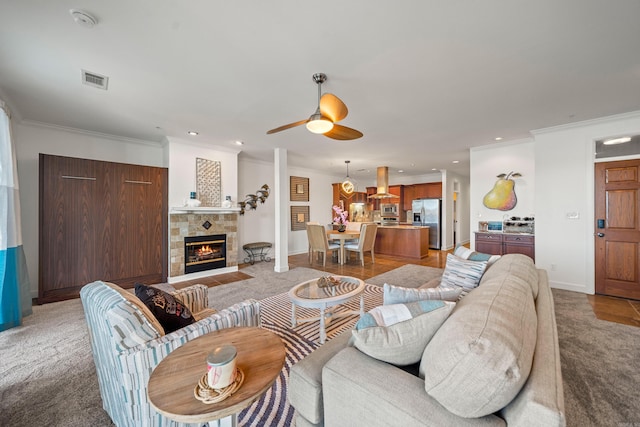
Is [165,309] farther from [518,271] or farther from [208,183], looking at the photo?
[208,183]

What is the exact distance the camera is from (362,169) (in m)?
7.82

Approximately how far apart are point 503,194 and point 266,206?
17.8ft

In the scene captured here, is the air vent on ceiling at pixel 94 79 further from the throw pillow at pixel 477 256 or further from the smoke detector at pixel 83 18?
the throw pillow at pixel 477 256

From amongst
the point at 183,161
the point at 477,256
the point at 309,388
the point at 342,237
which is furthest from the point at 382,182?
the point at 309,388

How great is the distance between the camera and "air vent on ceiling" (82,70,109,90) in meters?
2.43

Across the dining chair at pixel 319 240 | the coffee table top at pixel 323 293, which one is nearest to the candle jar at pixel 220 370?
the coffee table top at pixel 323 293

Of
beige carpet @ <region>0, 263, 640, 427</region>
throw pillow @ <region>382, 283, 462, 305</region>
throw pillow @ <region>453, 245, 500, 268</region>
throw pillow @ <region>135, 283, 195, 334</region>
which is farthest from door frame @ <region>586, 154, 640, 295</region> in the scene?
throw pillow @ <region>135, 283, 195, 334</region>

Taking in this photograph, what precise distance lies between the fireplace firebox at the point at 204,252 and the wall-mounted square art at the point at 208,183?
2.35 feet

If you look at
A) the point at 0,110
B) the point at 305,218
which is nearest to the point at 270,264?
→ the point at 305,218

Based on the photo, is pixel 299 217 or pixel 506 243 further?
pixel 299 217

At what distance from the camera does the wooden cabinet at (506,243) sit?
445 cm

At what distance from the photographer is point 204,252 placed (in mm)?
5020

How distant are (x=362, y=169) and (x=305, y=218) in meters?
2.37

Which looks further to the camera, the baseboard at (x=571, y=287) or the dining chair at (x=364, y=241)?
the dining chair at (x=364, y=241)
